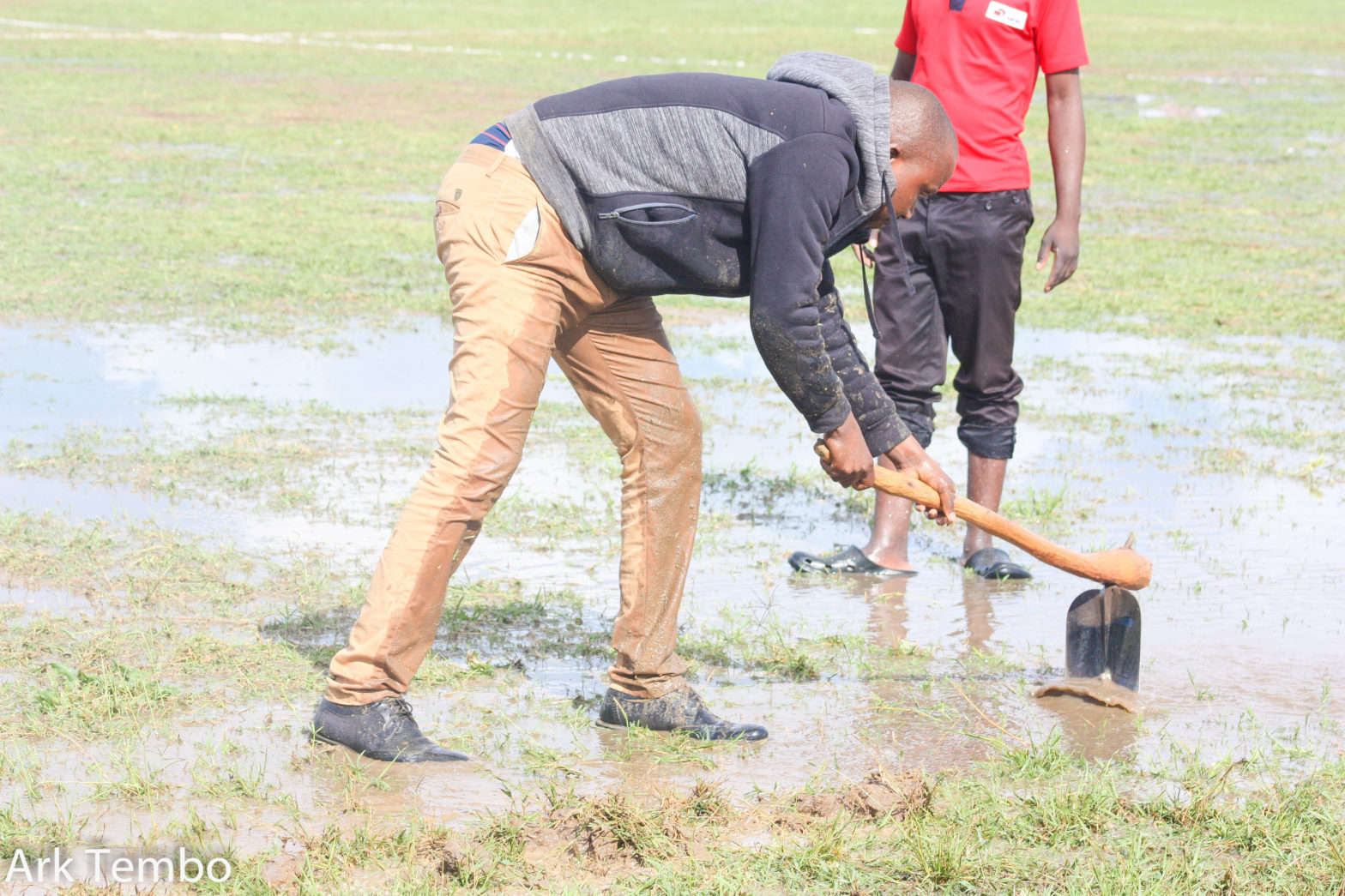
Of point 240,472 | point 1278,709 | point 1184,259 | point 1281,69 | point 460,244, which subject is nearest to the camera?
point 460,244

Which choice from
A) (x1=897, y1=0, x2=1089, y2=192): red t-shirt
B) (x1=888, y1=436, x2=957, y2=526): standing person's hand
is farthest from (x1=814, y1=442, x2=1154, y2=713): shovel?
(x1=897, y1=0, x2=1089, y2=192): red t-shirt

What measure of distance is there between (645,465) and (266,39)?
3040 cm

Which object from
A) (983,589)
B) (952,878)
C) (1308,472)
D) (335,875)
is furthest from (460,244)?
(1308,472)

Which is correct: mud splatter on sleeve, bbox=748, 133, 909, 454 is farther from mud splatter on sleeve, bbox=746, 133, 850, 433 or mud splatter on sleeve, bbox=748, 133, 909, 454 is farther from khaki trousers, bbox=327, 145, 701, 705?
khaki trousers, bbox=327, 145, 701, 705

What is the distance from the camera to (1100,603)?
438cm

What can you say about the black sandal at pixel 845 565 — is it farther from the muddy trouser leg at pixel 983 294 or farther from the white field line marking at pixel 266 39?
the white field line marking at pixel 266 39

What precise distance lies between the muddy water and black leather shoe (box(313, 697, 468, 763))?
61 millimetres

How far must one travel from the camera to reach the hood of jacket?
3.60 m

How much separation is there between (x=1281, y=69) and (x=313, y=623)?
29449mm

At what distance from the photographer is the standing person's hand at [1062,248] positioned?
5.62 meters

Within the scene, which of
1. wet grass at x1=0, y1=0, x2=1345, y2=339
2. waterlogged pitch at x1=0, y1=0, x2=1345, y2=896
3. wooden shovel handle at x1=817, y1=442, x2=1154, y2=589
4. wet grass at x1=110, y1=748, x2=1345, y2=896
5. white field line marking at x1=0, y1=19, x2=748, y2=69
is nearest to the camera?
wet grass at x1=110, y1=748, x2=1345, y2=896

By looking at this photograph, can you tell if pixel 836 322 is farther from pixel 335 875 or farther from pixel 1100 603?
pixel 335 875

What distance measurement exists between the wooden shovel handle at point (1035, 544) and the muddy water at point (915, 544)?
38cm

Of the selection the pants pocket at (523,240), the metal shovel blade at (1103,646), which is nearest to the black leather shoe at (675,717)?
the metal shovel blade at (1103,646)
